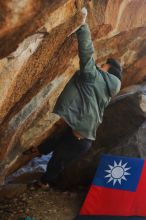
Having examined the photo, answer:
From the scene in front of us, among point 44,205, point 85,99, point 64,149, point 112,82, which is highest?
point 112,82

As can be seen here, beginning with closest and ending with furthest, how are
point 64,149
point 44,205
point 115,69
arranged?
point 115,69, point 64,149, point 44,205

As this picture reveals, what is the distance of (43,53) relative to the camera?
457cm

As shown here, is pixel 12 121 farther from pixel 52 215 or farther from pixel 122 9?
pixel 122 9

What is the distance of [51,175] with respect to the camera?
5.75 meters

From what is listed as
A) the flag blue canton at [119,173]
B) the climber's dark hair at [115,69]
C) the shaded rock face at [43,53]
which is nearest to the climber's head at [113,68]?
the climber's dark hair at [115,69]

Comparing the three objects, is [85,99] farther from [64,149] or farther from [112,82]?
[64,149]

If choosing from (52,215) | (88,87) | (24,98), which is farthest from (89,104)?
(52,215)

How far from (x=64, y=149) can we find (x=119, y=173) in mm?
1303

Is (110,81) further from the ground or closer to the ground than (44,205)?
further from the ground

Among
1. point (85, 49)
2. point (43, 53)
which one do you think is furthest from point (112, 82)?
point (43, 53)

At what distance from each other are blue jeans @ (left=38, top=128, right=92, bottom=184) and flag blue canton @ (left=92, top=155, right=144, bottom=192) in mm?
956

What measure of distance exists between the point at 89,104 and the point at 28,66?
3.07 ft

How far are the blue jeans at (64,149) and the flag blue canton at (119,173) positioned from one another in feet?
3.14

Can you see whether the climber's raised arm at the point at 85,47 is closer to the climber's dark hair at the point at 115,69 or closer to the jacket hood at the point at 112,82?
the jacket hood at the point at 112,82
